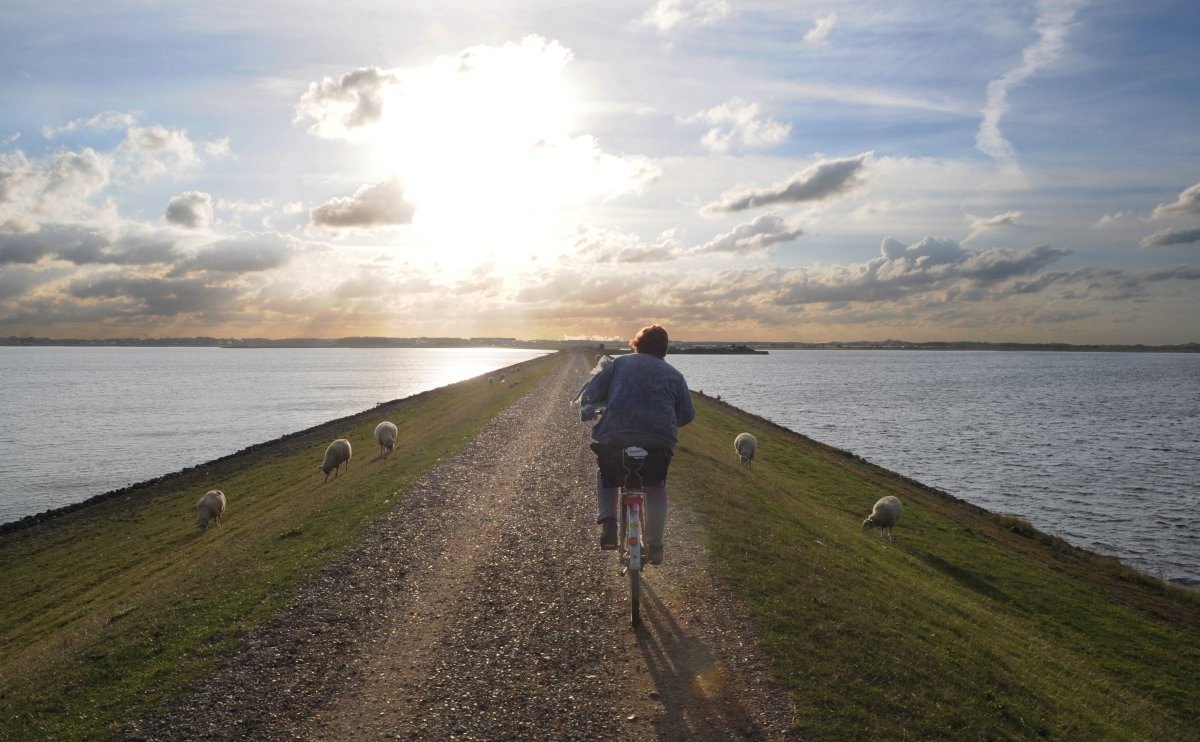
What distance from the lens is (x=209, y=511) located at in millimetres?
26156

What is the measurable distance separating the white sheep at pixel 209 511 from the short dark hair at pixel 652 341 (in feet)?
74.0

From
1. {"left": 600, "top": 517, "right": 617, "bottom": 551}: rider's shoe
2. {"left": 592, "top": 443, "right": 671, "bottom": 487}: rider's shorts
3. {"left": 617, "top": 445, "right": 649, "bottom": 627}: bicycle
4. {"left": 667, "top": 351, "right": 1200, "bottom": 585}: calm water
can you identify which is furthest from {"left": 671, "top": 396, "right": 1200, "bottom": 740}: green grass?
{"left": 667, "top": 351, "right": 1200, "bottom": 585}: calm water

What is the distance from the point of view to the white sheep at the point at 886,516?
76.5 ft

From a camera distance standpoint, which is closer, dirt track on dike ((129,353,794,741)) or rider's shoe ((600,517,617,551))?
dirt track on dike ((129,353,794,741))

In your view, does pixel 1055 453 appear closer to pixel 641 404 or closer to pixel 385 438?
pixel 385 438

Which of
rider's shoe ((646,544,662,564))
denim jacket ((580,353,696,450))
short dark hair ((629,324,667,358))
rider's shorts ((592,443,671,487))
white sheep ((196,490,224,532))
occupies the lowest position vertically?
white sheep ((196,490,224,532))

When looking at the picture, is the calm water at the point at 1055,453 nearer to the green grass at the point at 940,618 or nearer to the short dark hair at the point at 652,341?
the green grass at the point at 940,618

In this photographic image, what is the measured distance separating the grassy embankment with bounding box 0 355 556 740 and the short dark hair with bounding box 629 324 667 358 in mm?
6339

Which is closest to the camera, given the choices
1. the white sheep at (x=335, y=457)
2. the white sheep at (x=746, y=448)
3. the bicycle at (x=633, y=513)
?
the bicycle at (x=633, y=513)

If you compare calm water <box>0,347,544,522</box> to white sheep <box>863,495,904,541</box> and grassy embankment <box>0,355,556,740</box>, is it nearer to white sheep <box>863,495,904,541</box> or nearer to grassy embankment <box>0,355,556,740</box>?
grassy embankment <box>0,355,556,740</box>

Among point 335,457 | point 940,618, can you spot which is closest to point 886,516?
point 940,618

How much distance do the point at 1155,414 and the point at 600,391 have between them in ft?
297

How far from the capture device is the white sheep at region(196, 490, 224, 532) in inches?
1019

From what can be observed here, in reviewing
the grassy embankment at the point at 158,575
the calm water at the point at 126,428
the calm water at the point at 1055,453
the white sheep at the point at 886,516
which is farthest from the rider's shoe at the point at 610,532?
the calm water at the point at 126,428
